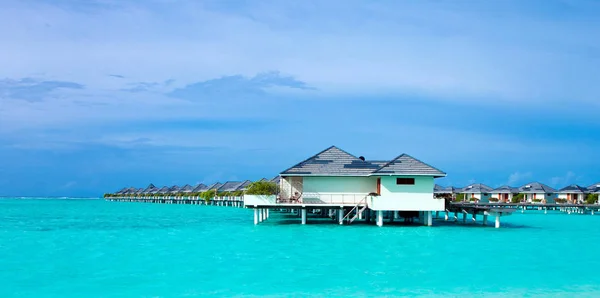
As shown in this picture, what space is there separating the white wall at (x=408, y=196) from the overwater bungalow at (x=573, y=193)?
132 ft

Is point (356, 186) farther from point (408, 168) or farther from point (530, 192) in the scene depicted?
point (530, 192)

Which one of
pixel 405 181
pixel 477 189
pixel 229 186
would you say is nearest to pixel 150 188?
pixel 229 186

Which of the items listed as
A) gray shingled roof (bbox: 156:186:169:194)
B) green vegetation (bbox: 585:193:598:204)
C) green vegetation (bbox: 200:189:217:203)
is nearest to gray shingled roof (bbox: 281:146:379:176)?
green vegetation (bbox: 585:193:598:204)

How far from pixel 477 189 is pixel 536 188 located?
610 cm

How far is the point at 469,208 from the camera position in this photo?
34375 mm

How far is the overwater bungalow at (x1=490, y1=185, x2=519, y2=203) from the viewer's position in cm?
7062

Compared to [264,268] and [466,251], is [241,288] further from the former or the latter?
[466,251]

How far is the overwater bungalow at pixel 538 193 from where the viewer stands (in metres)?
66.8

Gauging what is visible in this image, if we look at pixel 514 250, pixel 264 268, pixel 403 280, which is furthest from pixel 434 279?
pixel 514 250

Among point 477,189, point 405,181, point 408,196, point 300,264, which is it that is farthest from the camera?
point 477,189

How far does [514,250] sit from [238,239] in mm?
10812

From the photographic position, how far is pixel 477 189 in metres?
70.2

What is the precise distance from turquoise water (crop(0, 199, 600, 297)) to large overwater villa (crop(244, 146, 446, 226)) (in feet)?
5.67

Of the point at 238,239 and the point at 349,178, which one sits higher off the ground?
the point at 349,178
